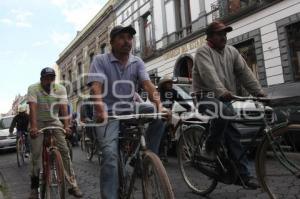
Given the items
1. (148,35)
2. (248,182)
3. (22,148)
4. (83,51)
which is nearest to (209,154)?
(248,182)

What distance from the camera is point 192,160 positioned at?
5.05 metres

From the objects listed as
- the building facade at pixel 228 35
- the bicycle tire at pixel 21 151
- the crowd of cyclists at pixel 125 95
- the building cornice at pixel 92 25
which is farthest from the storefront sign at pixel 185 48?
the crowd of cyclists at pixel 125 95

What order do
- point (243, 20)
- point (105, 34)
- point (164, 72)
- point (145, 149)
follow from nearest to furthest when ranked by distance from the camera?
1. point (145, 149)
2. point (243, 20)
3. point (164, 72)
4. point (105, 34)

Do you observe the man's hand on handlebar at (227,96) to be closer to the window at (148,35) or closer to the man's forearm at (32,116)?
the man's forearm at (32,116)

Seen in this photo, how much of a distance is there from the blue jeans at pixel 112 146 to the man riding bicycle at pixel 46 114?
6.32 ft

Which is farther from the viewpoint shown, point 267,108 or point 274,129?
point 267,108

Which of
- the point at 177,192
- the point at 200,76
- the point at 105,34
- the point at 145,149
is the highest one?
the point at 105,34

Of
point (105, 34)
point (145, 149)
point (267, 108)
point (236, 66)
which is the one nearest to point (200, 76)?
point (236, 66)

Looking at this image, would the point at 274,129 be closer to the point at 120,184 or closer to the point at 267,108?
the point at 267,108

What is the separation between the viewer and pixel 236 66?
472 centimetres

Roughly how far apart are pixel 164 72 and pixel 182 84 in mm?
13162

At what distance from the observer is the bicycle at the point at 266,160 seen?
3.55 metres

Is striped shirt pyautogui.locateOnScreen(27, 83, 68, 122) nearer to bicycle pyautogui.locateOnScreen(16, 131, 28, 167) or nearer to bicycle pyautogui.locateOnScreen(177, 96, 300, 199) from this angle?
bicycle pyautogui.locateOnScreen(177, 96, 300, 199)

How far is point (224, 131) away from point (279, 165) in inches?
36.4
